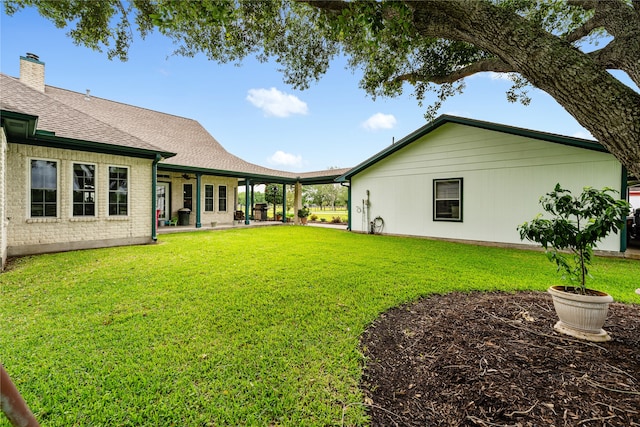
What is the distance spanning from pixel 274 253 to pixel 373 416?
5.77 meters

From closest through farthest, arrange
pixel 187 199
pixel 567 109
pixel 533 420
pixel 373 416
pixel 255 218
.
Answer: pixel 533 420, pixel 373 416, pixel 567 109, pixel 187 199, pixel 255 218

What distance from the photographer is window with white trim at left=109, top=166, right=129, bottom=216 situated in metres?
8.32

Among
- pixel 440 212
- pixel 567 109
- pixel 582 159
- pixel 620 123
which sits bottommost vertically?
pixel 440 212

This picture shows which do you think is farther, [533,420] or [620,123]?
[620,123]

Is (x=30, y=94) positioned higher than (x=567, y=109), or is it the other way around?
(x=30, y=94)

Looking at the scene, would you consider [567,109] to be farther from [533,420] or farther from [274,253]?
[274,253]

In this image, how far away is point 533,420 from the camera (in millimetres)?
1729

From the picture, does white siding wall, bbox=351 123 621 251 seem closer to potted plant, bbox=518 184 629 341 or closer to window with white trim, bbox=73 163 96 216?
potted plant, bbox=518 184 629 341

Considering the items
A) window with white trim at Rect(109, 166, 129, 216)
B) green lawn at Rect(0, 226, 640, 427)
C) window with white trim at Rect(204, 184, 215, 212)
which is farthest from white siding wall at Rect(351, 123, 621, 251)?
window with white trim at Rect(109, 166, 129, 216)

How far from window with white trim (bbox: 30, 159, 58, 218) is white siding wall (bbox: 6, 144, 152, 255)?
0.36ft

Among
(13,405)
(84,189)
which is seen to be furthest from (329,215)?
(13,405)

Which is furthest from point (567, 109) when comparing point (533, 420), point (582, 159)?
point (582, 159)

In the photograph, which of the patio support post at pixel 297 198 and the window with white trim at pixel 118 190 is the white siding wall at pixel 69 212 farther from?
the patio support post at pixel 297 198

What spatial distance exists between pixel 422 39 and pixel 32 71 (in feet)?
46.4
